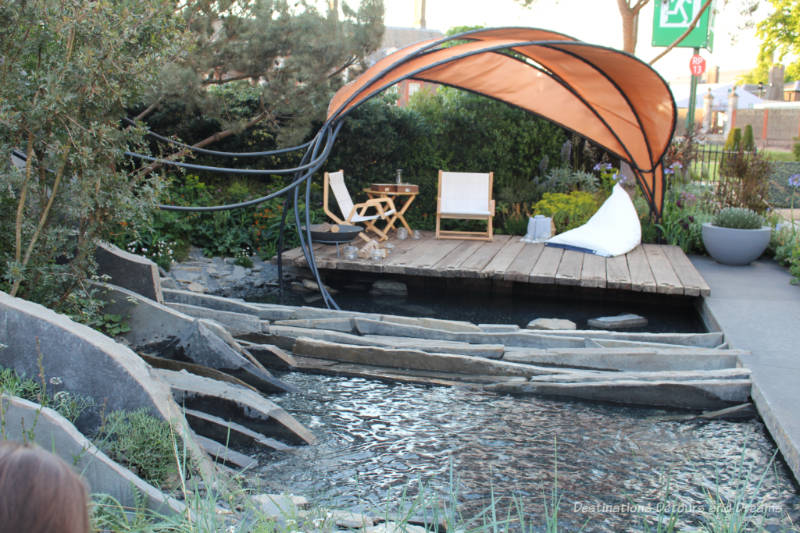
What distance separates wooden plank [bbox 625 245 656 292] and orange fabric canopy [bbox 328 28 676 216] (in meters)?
1.11

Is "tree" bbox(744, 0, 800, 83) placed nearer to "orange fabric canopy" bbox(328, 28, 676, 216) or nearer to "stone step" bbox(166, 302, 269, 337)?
"orange fabric canopy" bbox(328, 28, 676, 216)

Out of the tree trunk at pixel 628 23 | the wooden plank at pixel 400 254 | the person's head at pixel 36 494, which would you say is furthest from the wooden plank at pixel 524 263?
the tree trunk at pixel 628 23

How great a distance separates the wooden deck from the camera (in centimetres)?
648

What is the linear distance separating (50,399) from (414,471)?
1679 mm

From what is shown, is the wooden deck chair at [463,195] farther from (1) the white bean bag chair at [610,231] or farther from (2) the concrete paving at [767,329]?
(2) the concrete paving at [767,329]

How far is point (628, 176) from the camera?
36.4 ft

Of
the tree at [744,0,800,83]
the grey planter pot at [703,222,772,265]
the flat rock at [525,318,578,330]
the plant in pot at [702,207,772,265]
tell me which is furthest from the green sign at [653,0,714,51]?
the tree at [744,0,800,83]

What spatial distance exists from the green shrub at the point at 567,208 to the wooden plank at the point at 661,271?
88 cm

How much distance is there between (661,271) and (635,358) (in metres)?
2.60

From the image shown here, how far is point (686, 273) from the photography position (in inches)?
264

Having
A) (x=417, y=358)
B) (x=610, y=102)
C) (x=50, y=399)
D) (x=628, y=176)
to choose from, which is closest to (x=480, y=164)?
(x=610, y=102)

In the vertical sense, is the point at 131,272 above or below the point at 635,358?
above

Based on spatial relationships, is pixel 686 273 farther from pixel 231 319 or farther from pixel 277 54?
pixel 277 54

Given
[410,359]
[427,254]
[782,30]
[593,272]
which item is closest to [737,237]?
[593,272]
